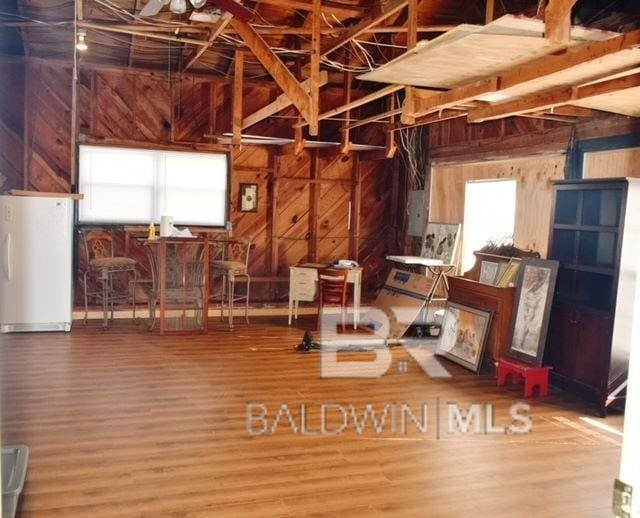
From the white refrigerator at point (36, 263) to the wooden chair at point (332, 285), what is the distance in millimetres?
2901

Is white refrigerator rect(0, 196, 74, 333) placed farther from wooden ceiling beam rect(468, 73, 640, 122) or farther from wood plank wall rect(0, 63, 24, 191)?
wooden ceiling beam rect(468, 73, 640, 122)

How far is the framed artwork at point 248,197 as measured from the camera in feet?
28.1

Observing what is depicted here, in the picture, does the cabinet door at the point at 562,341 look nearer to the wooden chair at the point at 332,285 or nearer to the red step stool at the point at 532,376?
the red step stool at the point at 532,376

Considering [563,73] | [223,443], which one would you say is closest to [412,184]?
[563,73]

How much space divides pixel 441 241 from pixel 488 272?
1551mm

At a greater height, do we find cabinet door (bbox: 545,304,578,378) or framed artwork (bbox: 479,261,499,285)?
framed artwork (bbox: 479,261,499,285)

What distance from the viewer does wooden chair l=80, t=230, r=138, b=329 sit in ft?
22.9

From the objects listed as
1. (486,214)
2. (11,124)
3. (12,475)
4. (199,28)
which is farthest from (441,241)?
(12,475)

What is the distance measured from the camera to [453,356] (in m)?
6.06

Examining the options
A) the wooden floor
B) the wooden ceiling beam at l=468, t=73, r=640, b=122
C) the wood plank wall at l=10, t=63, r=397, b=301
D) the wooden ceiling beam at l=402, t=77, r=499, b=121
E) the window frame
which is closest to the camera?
the wooden floor

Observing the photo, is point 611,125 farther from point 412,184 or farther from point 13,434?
point 13,434

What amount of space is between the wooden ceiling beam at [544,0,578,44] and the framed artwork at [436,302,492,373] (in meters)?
3.05

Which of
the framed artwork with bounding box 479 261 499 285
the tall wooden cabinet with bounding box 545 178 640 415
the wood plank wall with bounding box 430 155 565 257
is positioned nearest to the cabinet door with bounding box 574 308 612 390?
the tall wooden cabinet with bounding box 545 178 640 415

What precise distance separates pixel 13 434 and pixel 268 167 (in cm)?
558
